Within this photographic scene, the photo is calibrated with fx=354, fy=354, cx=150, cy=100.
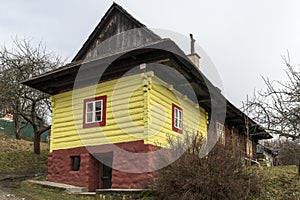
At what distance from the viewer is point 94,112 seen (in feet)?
44.3

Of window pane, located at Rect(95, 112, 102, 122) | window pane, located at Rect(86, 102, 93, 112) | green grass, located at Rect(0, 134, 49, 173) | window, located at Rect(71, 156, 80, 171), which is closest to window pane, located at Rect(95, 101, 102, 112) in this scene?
window pane, located at Rect(95, 112, 102, 122)

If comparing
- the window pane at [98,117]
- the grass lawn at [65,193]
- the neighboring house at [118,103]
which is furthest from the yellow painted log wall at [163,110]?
the grass lawn at [65,193]

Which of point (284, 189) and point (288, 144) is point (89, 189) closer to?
point (284, 189)

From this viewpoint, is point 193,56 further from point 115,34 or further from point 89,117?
point 89,117

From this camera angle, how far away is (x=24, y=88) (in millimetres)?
21531

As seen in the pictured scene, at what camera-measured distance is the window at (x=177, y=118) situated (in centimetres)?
1372

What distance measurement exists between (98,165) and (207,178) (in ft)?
19.9

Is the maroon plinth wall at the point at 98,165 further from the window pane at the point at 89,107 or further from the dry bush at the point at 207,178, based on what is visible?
the dry bush at the point at 207,178

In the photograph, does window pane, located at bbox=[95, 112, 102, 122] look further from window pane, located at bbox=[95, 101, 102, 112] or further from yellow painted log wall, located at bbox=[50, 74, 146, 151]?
yellow painted log wall, located at bbox=[50, 74, 146, 151]

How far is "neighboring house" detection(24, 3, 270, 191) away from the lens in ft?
39.4

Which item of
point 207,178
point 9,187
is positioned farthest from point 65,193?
point 207,178

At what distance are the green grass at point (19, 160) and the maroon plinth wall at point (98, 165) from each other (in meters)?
5.51

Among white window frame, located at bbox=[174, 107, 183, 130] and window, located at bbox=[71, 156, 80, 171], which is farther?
white window frame, located at bbox=[174, 107, 183, 130]

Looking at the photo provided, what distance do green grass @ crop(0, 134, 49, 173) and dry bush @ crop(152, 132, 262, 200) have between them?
11962 mm
